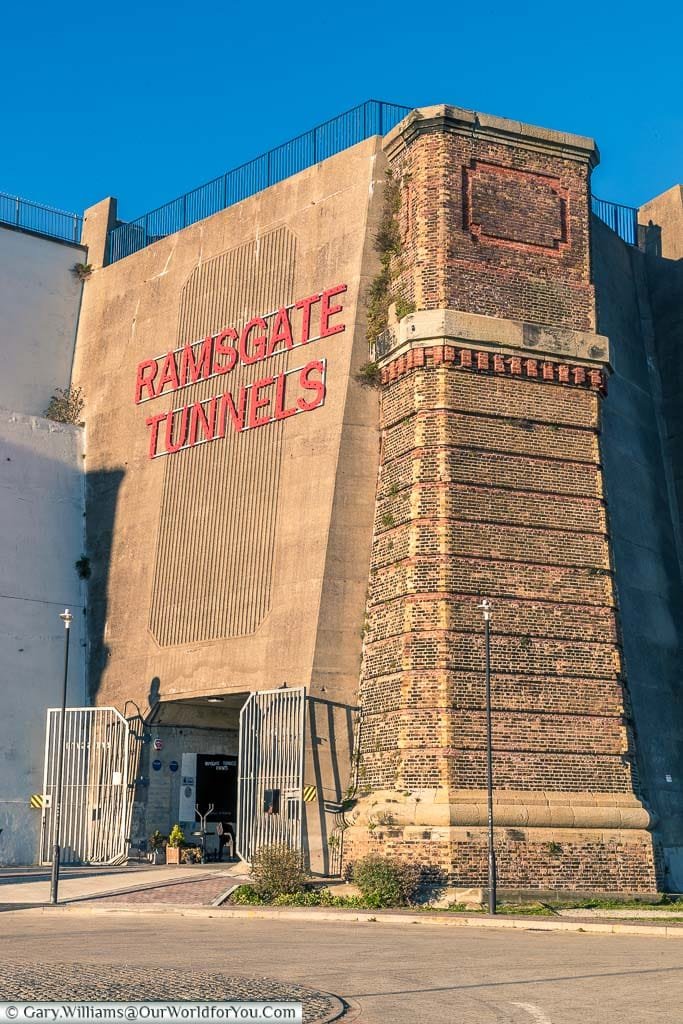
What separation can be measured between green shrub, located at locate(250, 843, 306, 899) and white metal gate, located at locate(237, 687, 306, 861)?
187 cm

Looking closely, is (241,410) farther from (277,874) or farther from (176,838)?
(277,874)

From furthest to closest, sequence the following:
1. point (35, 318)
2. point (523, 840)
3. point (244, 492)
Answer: point (35, 318), point (244, 492), point (523, 840)

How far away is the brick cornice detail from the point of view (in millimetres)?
30781

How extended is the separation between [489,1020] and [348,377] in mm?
22294

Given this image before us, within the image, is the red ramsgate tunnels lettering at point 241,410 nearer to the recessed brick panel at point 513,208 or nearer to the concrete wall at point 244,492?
the concrete wall at point 244,492

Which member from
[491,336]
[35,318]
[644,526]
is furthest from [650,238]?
[35,318]

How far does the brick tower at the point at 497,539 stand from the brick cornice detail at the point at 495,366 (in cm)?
4

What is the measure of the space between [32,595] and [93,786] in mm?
6079

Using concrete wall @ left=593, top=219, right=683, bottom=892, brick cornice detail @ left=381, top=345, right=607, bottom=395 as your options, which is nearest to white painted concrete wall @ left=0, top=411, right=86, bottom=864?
brick cornice detail @ left=381, top=345, right=607, bottom=395

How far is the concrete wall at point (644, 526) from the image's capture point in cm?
3275

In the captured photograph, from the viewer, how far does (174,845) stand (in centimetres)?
3416

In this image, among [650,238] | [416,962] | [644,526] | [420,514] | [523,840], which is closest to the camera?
[416,962]

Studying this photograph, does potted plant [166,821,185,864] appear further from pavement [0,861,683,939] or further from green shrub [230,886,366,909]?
green shrub [230,886,366,909]

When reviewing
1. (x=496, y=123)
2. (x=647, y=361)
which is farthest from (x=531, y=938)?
(x=647, y=361)
